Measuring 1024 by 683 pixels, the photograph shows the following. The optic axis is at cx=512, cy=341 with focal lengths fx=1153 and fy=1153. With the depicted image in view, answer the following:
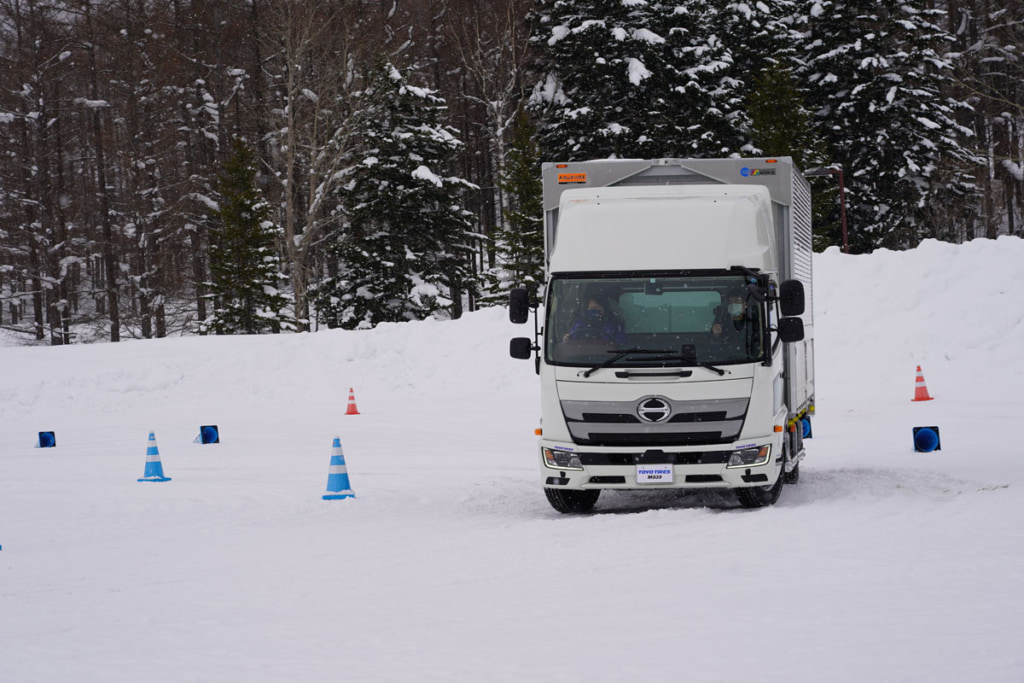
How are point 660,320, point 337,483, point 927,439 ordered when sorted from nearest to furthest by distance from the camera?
point 660,320
point 337,483
point 927,439

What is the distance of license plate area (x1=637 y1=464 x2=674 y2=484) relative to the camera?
10.4 meters

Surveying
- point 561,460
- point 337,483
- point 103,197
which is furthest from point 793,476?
point 103,197

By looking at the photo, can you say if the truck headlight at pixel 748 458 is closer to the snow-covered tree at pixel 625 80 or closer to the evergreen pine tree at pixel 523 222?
the evergreen pine tree at pixel 523 222

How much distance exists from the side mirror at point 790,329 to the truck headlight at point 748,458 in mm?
1051

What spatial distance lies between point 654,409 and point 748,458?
976 mm

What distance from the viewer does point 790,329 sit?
10.7m

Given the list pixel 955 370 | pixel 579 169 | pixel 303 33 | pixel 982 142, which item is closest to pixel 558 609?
pixel 579 169

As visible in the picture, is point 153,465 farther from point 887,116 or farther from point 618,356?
point 887,116

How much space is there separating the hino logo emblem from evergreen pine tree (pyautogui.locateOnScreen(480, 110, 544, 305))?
3063 cm

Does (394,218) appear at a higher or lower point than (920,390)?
higher

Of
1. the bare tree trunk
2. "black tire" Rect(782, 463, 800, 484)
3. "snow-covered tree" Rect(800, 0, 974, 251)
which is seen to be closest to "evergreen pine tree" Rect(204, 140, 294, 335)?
the bare tree trunk

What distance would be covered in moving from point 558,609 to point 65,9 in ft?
143

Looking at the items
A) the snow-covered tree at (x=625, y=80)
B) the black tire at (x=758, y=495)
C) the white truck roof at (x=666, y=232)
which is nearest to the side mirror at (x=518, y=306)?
the white truck roof at (x=666, y=232)

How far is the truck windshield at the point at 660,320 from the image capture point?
10.6 metres
